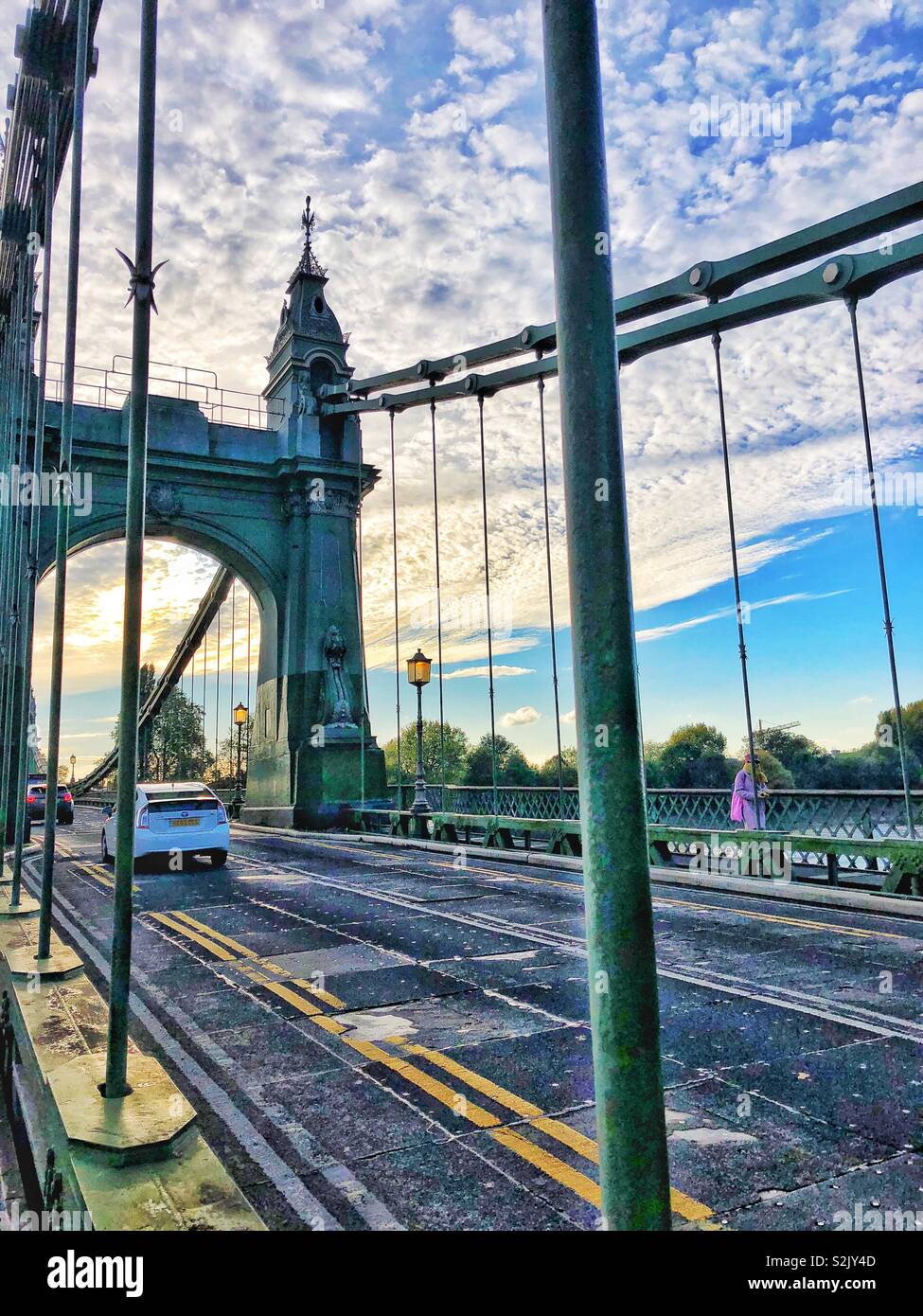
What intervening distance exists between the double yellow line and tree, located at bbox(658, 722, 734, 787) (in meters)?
40.1

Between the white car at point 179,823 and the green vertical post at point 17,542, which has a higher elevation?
the green vertical post at point 17,542

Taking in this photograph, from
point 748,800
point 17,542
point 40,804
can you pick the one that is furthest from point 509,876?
point 40,804

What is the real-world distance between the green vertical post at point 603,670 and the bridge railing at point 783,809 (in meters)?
8.56

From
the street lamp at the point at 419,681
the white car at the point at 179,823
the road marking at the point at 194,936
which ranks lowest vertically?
the road marking at the point at 194,936

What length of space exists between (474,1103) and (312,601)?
25801mm

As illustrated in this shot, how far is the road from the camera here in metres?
3.40

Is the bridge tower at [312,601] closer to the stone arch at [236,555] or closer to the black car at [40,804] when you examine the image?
the stone arch at [236,555]

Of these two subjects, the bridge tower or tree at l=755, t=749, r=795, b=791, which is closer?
the bridge tower

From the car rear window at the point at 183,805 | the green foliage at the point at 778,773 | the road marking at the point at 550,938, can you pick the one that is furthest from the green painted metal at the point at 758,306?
the green foliage at the point at 778,773

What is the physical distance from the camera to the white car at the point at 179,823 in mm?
14898

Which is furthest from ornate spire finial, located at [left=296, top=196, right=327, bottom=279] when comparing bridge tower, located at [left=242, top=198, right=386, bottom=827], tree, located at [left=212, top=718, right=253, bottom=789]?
tree, located at [left=212, top=718, right=253, bottom=789]

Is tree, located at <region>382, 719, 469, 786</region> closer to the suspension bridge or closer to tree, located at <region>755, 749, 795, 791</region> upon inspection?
tree, located at <region>755, 749, 795, 791</region>

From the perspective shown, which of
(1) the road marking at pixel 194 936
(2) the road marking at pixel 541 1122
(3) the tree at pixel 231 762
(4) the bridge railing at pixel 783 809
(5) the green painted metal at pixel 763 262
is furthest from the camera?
(3) the tree at pixel 231 762

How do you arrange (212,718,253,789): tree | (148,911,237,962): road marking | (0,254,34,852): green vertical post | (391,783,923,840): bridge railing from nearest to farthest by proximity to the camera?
(148,911,237,962): road marking, (391,783,923,840): bridge railing, (0,254,34,852): green vertical post, (212,718,253,789): tree
